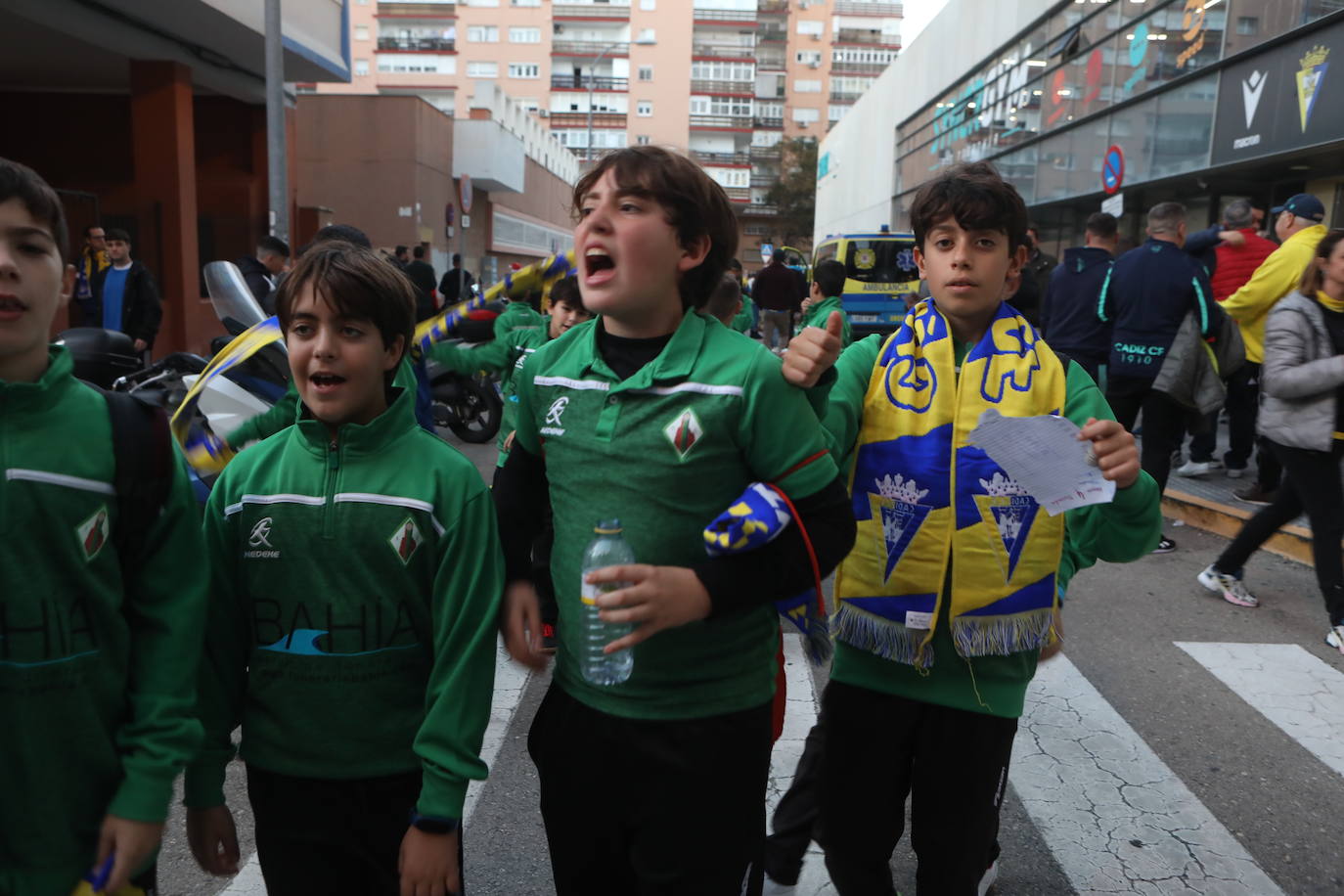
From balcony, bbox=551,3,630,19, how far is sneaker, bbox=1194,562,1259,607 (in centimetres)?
7360

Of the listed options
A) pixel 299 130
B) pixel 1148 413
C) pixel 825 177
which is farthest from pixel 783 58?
pixel 1148 413

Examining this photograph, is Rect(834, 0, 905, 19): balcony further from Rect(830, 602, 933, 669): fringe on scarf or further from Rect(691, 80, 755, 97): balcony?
Rect(830, 602, 933, 669): fringe on scarf

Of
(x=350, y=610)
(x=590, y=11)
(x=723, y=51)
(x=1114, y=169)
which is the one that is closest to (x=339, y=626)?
(x=350, y=610)

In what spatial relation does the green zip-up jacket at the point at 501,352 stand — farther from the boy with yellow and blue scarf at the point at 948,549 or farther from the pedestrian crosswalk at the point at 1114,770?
the boy with yellow and blue scarf at the point at 948,549

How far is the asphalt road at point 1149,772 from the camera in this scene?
3139 millimetres

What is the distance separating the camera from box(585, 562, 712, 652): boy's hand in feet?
5.34

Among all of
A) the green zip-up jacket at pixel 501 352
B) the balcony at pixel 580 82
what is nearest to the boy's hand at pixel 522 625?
the green zip-up jacket at pixel 501 352

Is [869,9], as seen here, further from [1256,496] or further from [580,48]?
[1256,496]

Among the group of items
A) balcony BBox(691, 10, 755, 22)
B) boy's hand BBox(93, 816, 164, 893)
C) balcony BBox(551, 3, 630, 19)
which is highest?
balcony BBox(691, 10, 755, 22)

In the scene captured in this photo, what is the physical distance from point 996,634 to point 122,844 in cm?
167

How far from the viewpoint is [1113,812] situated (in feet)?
11.6

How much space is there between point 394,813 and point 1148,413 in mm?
6083

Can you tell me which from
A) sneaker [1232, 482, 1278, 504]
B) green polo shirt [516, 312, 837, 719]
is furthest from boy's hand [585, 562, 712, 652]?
sneaker [1232, 482, 1278, 504]

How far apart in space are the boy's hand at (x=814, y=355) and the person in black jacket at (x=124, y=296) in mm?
10456
